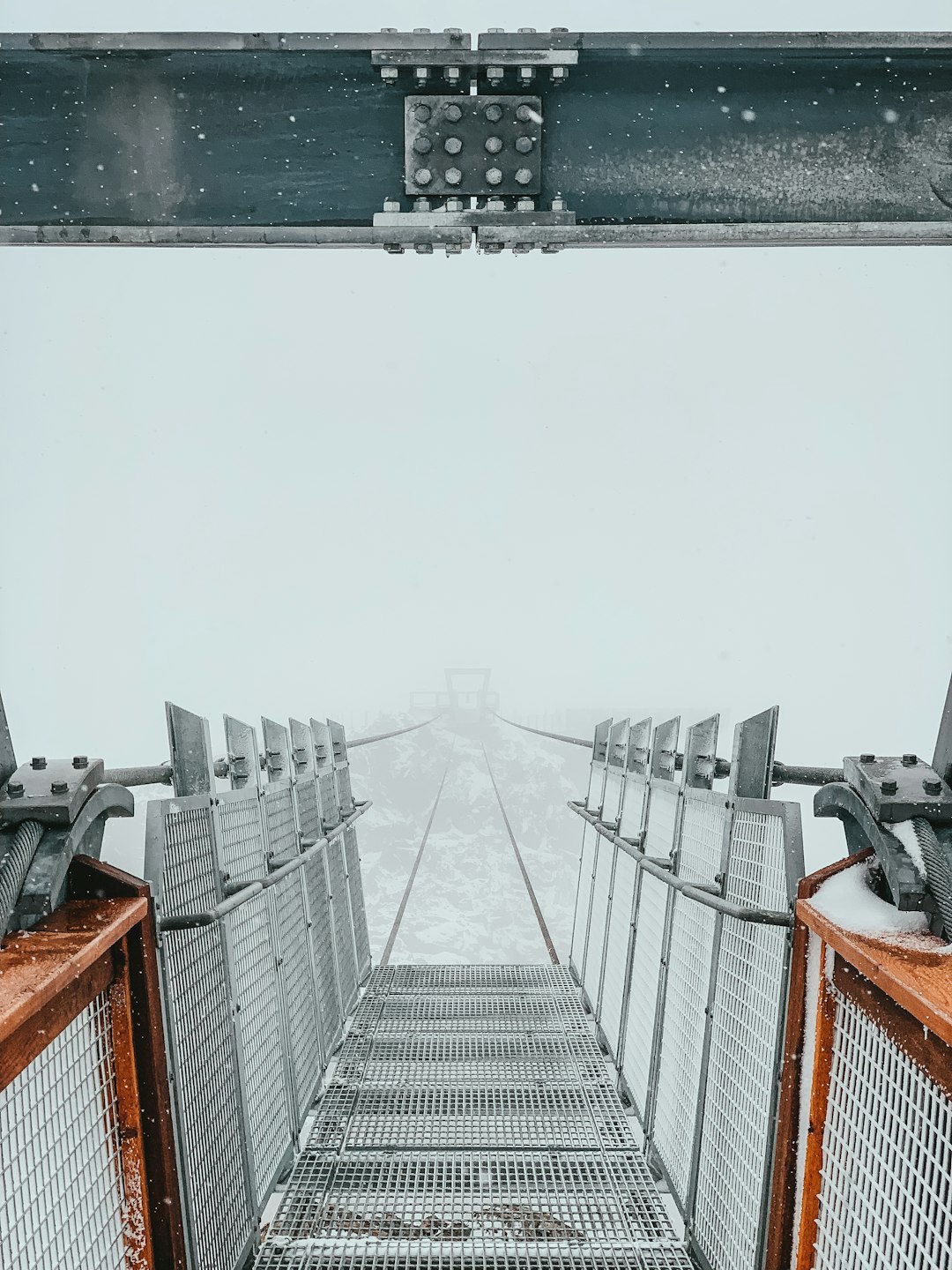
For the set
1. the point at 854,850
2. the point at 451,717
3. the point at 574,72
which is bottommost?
the point at 451,717

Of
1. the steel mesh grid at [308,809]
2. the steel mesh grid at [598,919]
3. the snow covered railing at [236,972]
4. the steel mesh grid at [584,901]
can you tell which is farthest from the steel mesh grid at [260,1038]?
the steel mesh grid at [584,901]

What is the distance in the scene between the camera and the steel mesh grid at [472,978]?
239 inches

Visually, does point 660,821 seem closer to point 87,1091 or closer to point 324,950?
point 324,950

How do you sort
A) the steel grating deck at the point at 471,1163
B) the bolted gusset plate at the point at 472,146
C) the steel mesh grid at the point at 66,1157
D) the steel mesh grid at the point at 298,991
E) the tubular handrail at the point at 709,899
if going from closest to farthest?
the steel mesh grid at the point at 66,1157 → the tubular handrail at the point at 709,899 → the bolted gusset plate at the point at 472,146 → the steel grating deck at the point at 471,1163 → the steel mesh grid at the point at 298,991

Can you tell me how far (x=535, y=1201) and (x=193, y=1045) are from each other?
5.31 ft

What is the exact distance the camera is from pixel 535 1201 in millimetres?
3020

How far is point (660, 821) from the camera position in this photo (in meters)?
3.91

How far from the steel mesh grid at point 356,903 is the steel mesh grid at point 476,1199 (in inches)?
124

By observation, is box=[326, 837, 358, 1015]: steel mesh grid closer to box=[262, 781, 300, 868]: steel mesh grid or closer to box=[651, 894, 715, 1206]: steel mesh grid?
box=[262, 781, 300, 868]: steel mesh grid

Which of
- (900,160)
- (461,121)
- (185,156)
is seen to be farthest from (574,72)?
Answer: (185,156)

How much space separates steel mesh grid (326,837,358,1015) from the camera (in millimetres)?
5402

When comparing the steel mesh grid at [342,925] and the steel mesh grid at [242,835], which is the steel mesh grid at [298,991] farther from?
the steel mesh grid at [342,925]

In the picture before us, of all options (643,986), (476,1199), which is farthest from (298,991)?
(643,986)

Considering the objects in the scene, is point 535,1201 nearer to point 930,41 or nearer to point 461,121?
point 461,121
